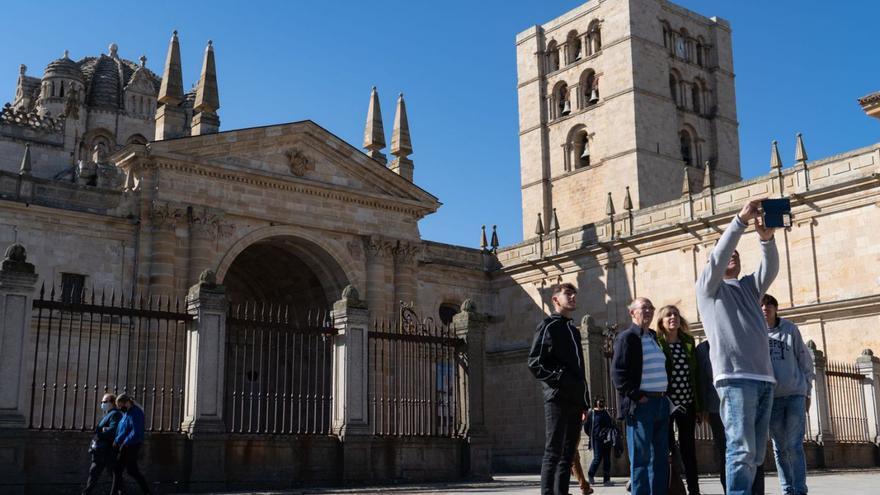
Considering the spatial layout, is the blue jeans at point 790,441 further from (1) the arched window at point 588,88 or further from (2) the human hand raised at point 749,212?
(1) the arched window at point 588,88

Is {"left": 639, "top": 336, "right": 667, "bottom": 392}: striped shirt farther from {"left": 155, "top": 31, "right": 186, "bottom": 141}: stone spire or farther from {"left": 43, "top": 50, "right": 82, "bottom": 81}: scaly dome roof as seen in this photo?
{"left": 43, "top": 50, "right": 82, "bottom": 81}: scaly dome roof

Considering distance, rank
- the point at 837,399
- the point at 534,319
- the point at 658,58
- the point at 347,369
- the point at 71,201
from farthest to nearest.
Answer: the point at 658,58
the point at 534,319
the point at 71,201
the point at 837,399
the point at 347,369

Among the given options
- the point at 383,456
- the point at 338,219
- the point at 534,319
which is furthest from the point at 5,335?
the point at 534,319

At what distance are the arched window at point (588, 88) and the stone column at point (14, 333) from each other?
36.4 meters

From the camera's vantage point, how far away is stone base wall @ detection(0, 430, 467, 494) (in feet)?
39.4

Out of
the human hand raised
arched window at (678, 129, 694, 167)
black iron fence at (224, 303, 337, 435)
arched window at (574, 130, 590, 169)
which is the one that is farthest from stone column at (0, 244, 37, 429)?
arched window at (678, 129, 694, 167)

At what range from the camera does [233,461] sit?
1381 centimetres

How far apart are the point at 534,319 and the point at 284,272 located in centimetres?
967

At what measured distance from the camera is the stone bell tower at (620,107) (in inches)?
1683

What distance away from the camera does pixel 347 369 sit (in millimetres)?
14844

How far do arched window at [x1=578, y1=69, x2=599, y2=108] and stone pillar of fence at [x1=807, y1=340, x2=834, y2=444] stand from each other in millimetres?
25714

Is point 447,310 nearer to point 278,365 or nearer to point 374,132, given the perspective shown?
point 374,132

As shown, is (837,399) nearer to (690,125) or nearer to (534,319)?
(534,319)

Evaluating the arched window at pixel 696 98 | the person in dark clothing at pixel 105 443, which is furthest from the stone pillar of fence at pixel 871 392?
the arched window at pixel 696 98
